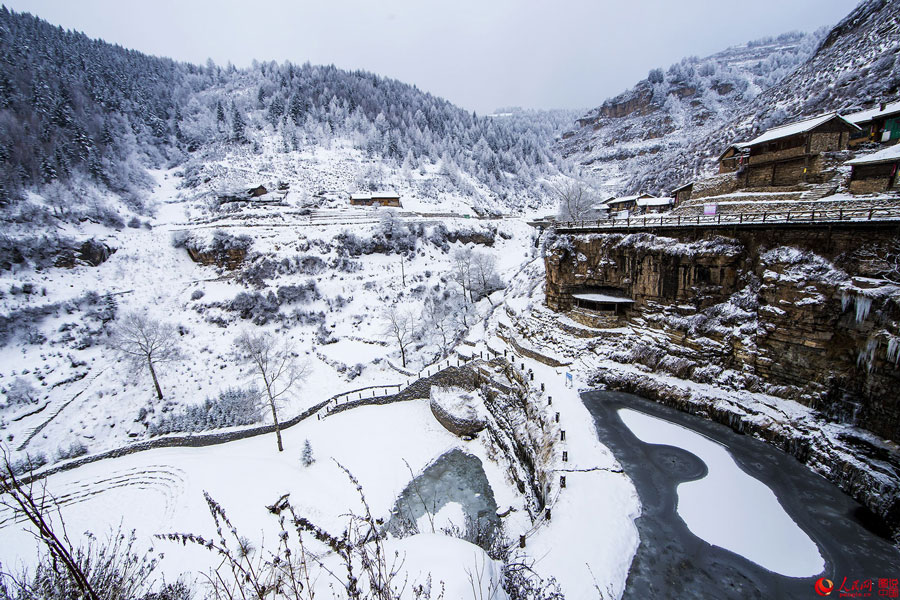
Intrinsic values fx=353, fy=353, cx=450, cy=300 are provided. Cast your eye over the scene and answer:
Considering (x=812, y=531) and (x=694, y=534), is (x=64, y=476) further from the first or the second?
(x=812, y=531)

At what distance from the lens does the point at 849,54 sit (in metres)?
37.6

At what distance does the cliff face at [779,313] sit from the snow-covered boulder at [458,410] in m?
8.94

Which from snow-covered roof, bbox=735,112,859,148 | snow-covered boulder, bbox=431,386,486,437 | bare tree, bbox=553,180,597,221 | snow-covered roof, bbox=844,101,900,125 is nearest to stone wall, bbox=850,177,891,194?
snow-covered roof, bbox=735,112,859,148

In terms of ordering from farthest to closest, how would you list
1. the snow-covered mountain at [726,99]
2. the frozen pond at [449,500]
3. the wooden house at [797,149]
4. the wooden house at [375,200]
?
the wooden house at [375,200]
the snow-covered mountain at [726,99]
the wooden house at [797,149]
the frozen pond at [449,500]

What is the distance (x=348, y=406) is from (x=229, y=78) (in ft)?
402

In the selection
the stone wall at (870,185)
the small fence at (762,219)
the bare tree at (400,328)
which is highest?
the stone wall at (870,185)

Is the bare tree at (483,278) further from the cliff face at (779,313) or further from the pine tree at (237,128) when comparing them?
the pine tree at (237,128)

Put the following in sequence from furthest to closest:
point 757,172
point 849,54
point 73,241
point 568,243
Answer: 1. point 849,54
2. point 73,241
3. point 757,172
4. point 568,243

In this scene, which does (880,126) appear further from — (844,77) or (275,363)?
(275,363)

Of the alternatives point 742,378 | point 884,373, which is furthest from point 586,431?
point 884,373

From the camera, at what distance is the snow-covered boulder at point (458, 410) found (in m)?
19.5

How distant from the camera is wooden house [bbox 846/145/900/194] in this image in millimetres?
17719

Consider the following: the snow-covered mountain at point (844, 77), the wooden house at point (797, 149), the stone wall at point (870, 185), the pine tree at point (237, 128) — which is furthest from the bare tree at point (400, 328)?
the pine tree at point (237, 128)

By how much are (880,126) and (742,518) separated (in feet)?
93.4
